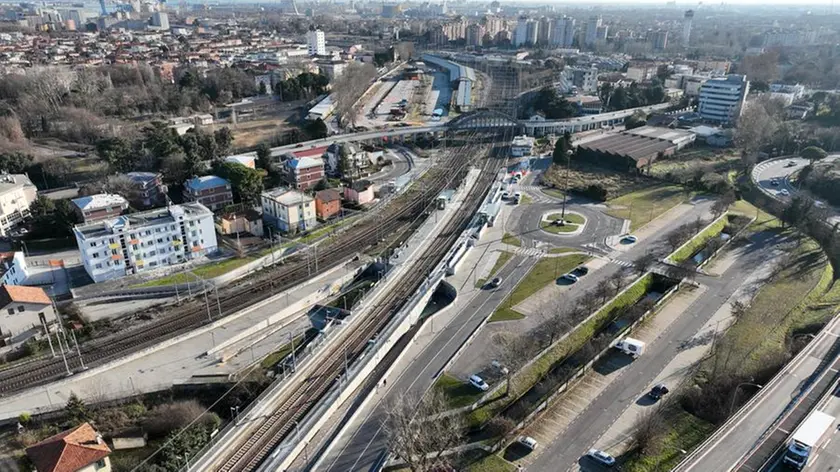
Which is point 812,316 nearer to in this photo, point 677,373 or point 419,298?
point 677,373

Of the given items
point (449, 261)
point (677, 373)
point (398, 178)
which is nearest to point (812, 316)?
point (677, 373)

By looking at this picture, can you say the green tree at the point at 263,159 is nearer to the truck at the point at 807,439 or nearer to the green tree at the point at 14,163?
the green tree at the point at 14,163

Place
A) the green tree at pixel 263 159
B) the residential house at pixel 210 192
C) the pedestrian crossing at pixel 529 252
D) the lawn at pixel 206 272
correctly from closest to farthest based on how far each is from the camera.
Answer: the lawn at pixel 206 272, the pedestrian crossing at pixel 529 252, the residential house at pixel 210 192, the green tree at pixel 263 159

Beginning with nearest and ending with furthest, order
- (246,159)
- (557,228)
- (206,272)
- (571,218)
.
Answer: (206,272) < (557,228) < (571,218) < (246,159)

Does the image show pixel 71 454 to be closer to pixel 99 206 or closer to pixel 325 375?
pixel 325 375

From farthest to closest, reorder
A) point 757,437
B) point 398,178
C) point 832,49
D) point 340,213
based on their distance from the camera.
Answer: point 832,49 < point 398,178 < point 340,213 < point 757,437

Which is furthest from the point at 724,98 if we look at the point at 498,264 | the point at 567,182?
the point at 498,264

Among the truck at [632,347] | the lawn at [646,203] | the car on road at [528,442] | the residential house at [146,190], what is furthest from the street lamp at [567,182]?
the residential house at [146,190]
